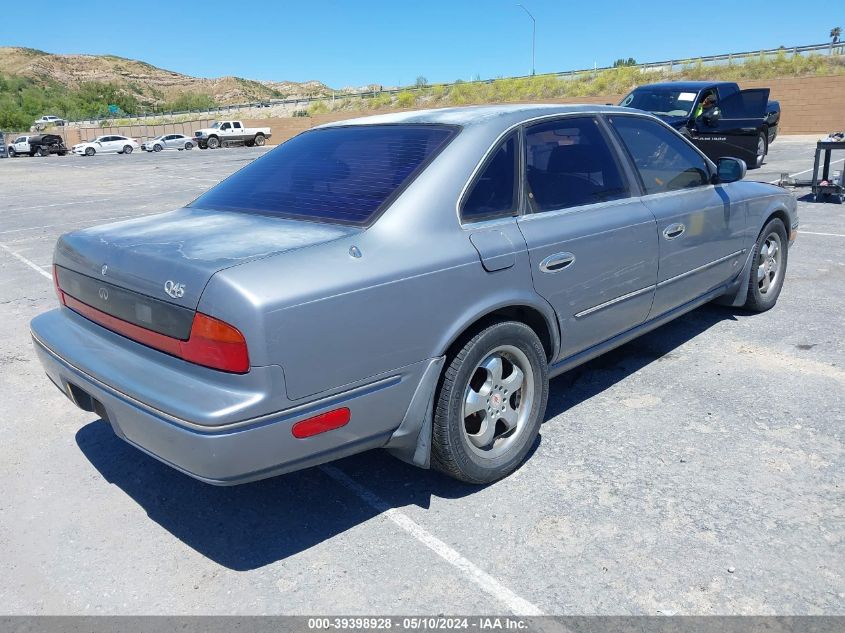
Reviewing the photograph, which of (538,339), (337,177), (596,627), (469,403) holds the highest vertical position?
(337,177)

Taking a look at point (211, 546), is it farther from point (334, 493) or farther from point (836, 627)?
point (836, 627)

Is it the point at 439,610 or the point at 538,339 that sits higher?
the point at 538,339

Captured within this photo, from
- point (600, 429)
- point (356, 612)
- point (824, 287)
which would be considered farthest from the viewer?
point (824, 287)

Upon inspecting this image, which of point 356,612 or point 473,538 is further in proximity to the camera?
point 473,538

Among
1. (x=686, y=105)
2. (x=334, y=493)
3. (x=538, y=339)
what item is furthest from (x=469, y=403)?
(x=686, y=105)

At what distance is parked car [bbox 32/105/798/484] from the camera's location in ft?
7.88

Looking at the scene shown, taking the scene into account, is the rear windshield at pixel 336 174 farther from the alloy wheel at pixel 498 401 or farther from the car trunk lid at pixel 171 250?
the alloy wheel at pixel 498 401

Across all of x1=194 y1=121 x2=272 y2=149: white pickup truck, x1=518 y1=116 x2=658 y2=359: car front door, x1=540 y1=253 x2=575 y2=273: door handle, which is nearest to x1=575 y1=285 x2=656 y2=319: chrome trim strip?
x1=518 y1=116 x2=658 y2=359: car front door

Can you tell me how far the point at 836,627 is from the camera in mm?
2260

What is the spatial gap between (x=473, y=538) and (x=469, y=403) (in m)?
0.57

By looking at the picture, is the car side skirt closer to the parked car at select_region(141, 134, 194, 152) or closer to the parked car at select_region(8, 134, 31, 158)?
the parked car at select_region(141, 134, 194, 152)

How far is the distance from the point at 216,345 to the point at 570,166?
2.13 m

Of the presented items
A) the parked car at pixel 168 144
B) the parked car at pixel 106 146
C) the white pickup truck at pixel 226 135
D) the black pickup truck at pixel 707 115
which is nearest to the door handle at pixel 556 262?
the black pickup truck at pixel 707 115

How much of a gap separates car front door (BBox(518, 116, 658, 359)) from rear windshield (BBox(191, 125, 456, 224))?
22.6 inches
